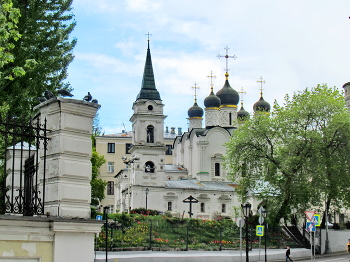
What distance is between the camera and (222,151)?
63.7 metres

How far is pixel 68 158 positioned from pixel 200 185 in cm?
5174

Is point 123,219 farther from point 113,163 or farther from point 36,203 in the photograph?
point 113,163

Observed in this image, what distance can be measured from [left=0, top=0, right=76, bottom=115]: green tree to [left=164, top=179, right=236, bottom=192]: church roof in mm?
36708

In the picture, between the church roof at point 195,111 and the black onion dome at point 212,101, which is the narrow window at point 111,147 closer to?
the church roof at point 195,111

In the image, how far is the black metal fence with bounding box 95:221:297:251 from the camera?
26391 millimetres

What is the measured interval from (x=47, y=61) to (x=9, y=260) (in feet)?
43.6

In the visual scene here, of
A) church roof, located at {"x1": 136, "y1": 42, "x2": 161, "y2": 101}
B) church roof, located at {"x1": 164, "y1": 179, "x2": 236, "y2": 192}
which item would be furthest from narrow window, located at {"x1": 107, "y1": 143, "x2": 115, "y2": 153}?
church roof, located at {"x1": 136, "y1": 42, "x2": 161, "y2": 101}

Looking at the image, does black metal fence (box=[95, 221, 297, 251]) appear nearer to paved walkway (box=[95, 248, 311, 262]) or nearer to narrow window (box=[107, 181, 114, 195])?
paved walkway (box=[95, 248, 311, 262])

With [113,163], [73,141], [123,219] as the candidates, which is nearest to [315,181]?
[123,219]

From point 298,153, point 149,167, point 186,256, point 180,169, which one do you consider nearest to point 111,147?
point 180,169

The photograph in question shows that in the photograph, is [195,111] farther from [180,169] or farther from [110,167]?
[110,167]

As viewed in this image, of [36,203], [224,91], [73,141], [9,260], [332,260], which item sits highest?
[224,91]

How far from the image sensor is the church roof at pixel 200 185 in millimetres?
58772

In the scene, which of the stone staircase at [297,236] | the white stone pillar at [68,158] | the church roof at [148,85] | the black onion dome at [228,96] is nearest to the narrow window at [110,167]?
the black onion dome at [228,96]
